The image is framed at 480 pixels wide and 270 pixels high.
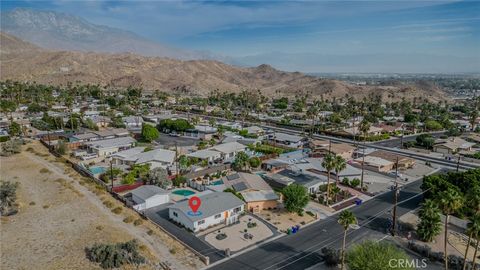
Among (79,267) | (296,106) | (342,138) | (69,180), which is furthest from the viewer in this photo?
(296,106)

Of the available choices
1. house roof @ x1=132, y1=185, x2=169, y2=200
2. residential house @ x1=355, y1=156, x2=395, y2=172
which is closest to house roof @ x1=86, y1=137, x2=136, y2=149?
house roof @ x1=132, y1=185, x2=169, y2=200

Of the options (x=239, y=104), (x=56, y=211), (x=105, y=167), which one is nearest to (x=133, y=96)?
(x=239, y=104)

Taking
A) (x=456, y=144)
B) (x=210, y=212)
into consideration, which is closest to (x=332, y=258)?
(x=210, y=212)

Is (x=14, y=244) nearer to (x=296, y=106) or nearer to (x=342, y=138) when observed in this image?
(x=342, y=138)

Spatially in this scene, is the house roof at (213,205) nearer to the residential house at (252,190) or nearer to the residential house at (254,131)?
the residential house at (252,190)

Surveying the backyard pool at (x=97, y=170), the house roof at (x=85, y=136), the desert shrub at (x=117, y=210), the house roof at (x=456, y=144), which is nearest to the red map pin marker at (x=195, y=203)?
the desert shrub at (x=117, y=210)
